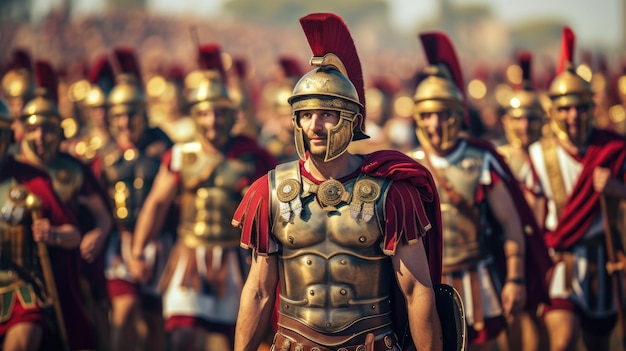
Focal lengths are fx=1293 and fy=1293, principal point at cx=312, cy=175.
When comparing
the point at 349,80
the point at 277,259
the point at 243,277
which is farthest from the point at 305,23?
the point at 243,277

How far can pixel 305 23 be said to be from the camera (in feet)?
23.8

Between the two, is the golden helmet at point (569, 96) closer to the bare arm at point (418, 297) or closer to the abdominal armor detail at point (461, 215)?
the abdominal armor detail at point (461, 215)

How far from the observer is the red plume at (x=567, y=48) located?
1114 cm

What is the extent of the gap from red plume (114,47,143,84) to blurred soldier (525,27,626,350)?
475 cm

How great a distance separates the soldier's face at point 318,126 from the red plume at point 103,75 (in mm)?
7308

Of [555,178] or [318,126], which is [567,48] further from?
[318,126]

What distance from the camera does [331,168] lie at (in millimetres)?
7176

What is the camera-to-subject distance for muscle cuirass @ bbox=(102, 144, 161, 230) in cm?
1257

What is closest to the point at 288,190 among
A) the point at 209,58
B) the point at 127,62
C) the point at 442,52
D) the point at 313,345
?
the point at 313,345

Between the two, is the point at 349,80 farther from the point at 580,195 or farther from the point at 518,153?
the point at 518,153

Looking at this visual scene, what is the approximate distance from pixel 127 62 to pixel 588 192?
17.9 ft

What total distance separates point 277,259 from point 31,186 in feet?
10.3

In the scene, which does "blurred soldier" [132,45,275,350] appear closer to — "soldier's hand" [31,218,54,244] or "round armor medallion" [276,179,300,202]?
"soldier's hand" [31,218,54,244]

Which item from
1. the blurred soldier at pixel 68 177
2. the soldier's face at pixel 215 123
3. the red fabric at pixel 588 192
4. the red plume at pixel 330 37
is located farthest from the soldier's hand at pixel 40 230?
the red fabric at pixel 588 192
